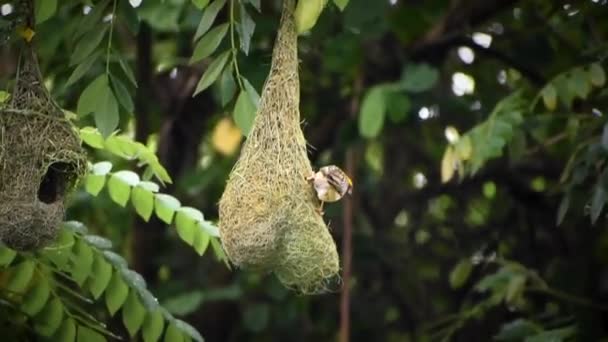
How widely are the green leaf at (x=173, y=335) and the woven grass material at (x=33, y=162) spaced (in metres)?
0.57

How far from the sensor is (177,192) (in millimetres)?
4637

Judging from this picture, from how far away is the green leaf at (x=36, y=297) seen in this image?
296cm

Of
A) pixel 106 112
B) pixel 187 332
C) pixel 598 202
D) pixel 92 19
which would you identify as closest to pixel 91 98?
pixel 106 112

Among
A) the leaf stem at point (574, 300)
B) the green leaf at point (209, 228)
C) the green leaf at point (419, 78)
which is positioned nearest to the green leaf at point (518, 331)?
the leaf stem at point (574, 300)

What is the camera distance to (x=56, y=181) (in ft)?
8.30

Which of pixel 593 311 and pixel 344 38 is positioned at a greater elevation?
pixel 344 38

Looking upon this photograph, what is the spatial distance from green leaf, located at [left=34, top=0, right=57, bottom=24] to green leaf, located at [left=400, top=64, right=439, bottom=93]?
173 centimetres

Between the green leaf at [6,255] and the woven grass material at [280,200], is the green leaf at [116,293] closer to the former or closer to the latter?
the green leaf at [6,255]

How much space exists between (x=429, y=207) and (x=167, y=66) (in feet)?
3.97

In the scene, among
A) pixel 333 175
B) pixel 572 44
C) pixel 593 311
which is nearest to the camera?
pixel 333 175

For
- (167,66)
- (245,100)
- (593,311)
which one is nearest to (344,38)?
(167,66)

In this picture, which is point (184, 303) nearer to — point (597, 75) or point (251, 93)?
point (597, 75)

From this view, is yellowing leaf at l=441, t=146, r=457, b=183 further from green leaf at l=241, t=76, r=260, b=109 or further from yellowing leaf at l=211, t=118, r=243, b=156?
yellowing leaf at l=211, t=118, r=243, b=156

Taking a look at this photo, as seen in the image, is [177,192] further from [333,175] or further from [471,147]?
[333,175]
